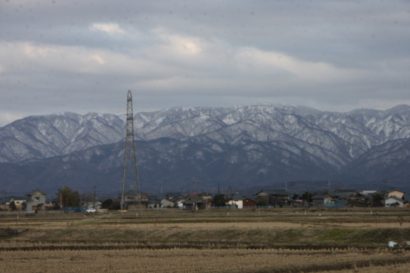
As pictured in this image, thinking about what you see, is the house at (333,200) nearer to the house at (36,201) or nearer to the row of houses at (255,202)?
the row of houses at (255,202)

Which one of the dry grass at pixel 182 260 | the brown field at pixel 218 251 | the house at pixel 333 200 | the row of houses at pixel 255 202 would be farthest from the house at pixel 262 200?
the dry grass at pixel 182 260

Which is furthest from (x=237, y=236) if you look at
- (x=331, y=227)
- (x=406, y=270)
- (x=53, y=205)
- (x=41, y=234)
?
(x=53, y=205)

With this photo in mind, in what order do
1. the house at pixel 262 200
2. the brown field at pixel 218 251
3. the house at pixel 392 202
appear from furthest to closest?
the house at pixel 262 200 < the house at pixel 392 202 < the brown field at pixel 218 251

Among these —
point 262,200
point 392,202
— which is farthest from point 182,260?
point 262,200

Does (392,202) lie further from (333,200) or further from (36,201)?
(36,201)

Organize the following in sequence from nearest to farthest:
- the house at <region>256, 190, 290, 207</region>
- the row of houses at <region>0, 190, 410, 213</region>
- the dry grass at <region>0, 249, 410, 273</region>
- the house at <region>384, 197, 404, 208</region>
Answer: the dry grass at <region>0, 249, 410, 273</region>
the house at <region>384, 197, 404, 208</region>
the row of houses at <region>0, 190, 410, 213</region>
the house at <region>256, 190, 290, 207</region>

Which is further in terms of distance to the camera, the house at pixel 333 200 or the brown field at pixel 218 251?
the house at pixel 333 200

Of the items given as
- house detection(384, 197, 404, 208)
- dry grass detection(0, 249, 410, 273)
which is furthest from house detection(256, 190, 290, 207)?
dry grass detection(0, 249, 410, 273)

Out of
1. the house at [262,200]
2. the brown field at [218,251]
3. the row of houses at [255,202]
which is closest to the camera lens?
the brown field at [218,251]

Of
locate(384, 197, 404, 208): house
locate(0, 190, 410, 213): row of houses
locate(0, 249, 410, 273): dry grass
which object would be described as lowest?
locate(0, 249, 410, 273): dry grass

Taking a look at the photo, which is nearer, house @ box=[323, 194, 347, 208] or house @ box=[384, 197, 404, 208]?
house @ box=[384, 197, 404, 208]

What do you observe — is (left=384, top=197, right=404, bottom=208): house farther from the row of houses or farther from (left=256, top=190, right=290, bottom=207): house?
(left=256, top=190, right=290, bottom=207): house

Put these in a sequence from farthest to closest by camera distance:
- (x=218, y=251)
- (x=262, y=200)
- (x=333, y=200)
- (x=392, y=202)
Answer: (x=262, y=200) < (x=333, y=200) < (x=392, y=202) < (x=218, y=251)

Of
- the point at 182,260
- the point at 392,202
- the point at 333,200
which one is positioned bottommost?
the point at 182,260
